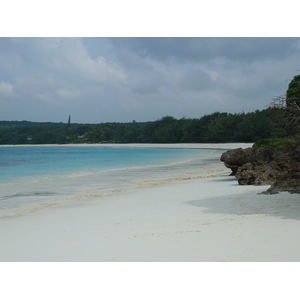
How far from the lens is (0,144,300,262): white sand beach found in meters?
4.82

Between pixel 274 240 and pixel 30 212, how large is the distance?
18.7ft

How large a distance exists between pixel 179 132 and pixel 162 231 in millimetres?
85756

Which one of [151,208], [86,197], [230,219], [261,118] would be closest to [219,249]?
[230,219]

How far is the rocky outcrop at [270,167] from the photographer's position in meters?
9.41

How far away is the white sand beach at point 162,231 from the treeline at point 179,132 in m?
38.5

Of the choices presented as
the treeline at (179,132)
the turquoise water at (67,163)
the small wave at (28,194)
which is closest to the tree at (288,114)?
the small wave at (28,194)

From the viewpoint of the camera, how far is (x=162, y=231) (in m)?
6.04

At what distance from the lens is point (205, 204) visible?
27.7ft

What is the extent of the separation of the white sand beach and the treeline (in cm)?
3851

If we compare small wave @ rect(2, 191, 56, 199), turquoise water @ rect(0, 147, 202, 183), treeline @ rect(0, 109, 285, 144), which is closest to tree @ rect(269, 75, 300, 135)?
small wave @ rect(2, 191, 56, 199)

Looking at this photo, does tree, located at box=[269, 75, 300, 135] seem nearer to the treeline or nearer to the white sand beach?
the white sand beach

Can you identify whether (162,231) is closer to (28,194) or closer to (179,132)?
(28,194)

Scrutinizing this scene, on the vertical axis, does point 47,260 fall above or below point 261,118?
below

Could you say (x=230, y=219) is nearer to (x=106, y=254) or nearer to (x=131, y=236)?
(x=131, y=236)
